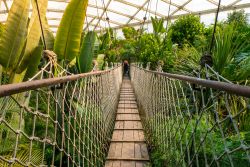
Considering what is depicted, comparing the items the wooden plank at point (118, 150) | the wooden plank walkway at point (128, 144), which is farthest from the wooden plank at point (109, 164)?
the wooden plank at point (118, 150)

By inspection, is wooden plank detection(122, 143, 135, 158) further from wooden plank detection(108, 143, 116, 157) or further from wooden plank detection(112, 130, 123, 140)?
wooden plank detection(112, 130, 123, 140)

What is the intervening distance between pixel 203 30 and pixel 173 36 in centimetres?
91

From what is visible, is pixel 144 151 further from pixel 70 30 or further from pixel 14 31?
pixel 14 31

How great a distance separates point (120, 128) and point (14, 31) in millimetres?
1943

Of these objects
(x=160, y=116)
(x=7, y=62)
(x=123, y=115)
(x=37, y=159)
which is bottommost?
(x=123, y=115)

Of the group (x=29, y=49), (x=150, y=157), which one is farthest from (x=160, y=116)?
(x=29, y=49)

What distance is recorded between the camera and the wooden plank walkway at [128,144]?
2.40 meters

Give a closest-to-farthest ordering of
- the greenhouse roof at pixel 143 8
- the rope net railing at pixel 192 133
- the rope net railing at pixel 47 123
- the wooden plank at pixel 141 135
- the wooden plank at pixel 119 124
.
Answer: the rope net railing at pixel 47 123, the rope net railing at pixel 192 133, the wooden plank at pixel 141 135, the wooden plank at pixel 119 124, the greenhouse roof at pixel 143 8

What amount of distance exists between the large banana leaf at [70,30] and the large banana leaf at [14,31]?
47 centimetres

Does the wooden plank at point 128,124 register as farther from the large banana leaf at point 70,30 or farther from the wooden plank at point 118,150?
the large banana leaf at point 70,30

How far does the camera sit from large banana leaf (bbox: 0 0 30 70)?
185cm

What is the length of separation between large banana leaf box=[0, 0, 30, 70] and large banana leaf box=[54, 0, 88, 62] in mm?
472

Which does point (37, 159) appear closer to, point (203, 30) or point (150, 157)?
point (150, 157)

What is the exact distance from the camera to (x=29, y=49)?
2.05m
